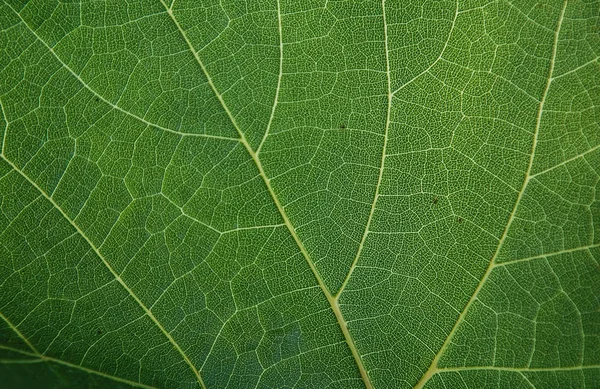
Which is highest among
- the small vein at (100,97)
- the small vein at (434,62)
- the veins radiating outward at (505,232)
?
the small vein at (100,97)

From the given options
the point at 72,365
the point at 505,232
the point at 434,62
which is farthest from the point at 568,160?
the point at 72,365

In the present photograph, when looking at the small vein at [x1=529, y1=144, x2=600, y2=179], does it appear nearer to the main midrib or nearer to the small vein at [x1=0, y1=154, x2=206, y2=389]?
the main midrib

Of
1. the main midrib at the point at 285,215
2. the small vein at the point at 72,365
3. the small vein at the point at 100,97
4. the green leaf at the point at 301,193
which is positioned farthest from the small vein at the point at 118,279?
the main midrib at the point at 285,215

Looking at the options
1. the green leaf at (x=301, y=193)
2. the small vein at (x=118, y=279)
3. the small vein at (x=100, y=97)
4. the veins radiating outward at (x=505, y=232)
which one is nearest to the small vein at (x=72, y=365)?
the green leaf at (x=301, y=193)

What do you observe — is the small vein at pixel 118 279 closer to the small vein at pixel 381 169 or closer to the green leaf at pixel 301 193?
the green leaf at pixel 301 193

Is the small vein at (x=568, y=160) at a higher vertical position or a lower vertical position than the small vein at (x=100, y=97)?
lower

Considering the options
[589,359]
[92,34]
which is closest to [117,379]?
[92,34]

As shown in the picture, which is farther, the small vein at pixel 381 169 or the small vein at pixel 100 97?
the small vein at pixel 381 169

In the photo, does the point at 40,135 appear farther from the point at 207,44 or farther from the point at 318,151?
the point at 318,151

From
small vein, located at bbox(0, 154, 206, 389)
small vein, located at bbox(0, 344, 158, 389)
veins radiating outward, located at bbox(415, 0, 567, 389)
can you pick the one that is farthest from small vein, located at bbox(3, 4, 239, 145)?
veins radiating outward, located at bbox(415, 0, 567, 389)
